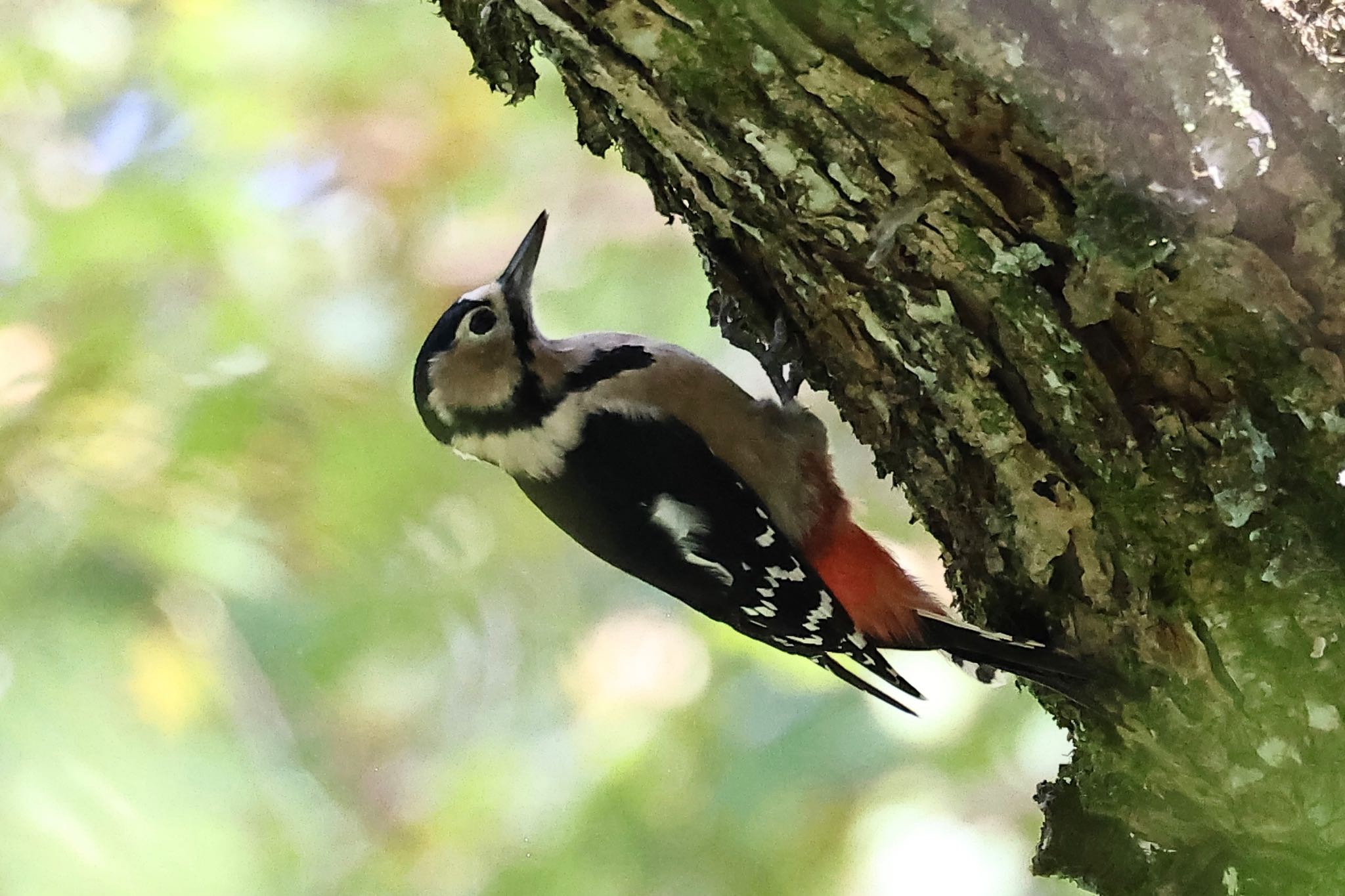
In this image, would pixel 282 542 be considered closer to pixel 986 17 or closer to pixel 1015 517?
pixel 1015 517

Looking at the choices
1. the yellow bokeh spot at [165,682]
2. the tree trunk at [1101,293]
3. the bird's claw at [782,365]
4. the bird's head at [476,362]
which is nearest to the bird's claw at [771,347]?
the bird's claw at [782,365]

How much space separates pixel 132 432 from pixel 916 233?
1.57 m

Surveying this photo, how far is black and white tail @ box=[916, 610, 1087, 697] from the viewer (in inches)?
45.1

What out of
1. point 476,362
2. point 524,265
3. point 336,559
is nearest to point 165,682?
point 336,559

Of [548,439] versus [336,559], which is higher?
[336,559]

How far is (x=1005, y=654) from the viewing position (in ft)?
3.93

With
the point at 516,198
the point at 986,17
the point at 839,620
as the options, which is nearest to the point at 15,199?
the point at 516,198

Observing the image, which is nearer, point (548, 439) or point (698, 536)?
point (698, 536)

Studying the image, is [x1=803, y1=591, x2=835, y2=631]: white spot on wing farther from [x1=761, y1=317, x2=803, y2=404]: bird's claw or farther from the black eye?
the black eye

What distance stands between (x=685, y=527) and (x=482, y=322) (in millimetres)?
449

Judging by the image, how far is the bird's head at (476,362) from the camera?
1.62 metres

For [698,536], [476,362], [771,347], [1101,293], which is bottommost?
[1101,293]

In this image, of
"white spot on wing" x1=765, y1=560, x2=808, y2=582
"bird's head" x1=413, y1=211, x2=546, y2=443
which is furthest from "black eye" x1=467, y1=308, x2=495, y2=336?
"white spot on wing" x1=765, y1=560, x2=808, y2=582

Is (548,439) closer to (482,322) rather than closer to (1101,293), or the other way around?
(482,322)
